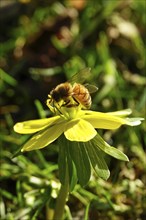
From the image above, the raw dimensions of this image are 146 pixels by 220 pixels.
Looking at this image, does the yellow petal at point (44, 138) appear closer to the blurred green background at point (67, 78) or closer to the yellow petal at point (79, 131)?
the yellow petal at point (79, 131)

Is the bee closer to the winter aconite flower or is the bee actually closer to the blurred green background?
the winter aconite flower

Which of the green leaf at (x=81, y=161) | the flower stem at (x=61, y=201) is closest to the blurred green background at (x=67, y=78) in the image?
the flower stem at (x=61, y=201)

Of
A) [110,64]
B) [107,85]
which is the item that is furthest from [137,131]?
[110,64]

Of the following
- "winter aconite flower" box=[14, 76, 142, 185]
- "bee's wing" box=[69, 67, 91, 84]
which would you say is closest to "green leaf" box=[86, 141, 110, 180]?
"winter aconite flower" box=[14, 76, 142, 185]

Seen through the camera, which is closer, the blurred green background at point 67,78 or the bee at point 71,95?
the bee at point 71,95

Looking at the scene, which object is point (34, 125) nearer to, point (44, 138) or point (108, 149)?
point (44, 138)

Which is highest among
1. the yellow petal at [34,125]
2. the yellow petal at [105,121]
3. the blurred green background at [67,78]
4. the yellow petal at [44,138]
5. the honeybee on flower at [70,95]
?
the honeybee on flower at [70,95]

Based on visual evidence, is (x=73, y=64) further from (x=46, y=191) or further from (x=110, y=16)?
(x=46, y=191)

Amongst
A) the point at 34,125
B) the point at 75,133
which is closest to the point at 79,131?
the point at 75,133
